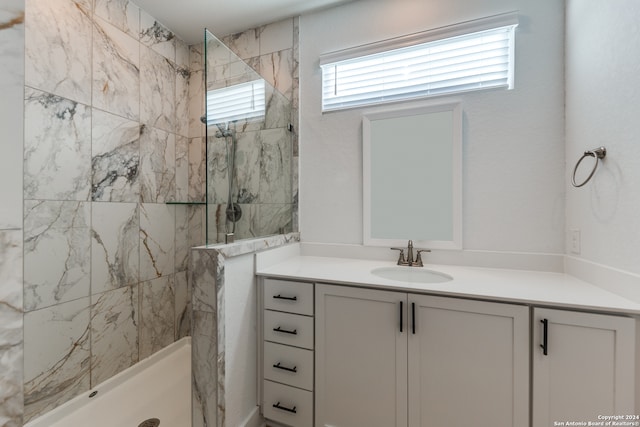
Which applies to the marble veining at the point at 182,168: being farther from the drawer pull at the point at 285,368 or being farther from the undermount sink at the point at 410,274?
the undermount sink at the point at 410,274

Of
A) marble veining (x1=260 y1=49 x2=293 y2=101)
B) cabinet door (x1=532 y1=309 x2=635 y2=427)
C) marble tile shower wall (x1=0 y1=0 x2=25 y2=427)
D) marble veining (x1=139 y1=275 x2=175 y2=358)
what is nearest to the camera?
marble tile shower wall (x1=0 y1=0 x2=25 y2=427)

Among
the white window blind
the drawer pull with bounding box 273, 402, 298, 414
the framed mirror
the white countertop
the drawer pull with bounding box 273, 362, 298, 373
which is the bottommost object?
the drawer pull with bounding box 273, 402, 298, 414

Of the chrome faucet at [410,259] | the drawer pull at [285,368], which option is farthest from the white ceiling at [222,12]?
the drawer pull at [285,368]

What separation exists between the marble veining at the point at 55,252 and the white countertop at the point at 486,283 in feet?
3.60

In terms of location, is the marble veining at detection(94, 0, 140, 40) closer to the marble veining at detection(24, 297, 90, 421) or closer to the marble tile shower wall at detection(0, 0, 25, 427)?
the marble tile shower wall at detection(0, 0, 25, 427)

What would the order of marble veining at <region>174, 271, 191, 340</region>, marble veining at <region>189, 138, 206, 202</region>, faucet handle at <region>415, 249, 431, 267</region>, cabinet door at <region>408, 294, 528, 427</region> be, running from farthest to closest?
1. marble veining at <region>189, 138, 206, 202</region>
2. marble veining at <region>174, 271, 191, 340</region>
3. faucet handle at <region>415, 249, 431, 267</region>
4. cabinet door at <region>408, 294, 528, 427</region>

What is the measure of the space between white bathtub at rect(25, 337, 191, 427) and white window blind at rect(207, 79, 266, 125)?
1.70m

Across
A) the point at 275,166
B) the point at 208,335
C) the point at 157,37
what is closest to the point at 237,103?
the point at 275,166

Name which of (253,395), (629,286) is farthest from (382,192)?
(253,395)

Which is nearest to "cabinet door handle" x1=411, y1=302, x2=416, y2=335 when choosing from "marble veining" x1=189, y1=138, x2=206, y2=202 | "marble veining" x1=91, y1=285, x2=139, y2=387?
"marble veining" x1=91, y1=285, x2=139, y2=387

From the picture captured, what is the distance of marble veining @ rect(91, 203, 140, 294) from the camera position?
1.73 m

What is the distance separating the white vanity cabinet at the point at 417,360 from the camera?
1.11 meters

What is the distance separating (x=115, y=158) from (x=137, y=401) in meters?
1.58

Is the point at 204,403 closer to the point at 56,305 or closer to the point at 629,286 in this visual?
the point at 56,305
